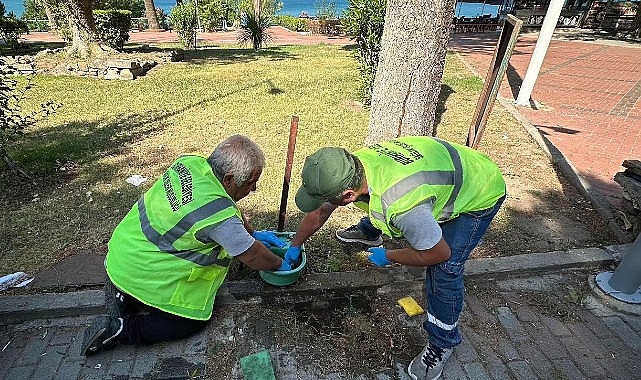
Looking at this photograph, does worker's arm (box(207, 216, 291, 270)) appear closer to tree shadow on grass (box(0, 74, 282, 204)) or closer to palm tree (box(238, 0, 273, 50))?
tree shadow on grass (box(0, 74, 282, 204))

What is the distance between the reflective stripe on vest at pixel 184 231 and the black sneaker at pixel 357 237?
4.09 feet

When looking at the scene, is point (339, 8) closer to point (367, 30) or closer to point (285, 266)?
point (367, 30)

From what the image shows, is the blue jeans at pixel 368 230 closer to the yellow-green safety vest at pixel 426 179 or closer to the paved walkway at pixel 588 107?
the yellow-green safety vest at pixel 426 179

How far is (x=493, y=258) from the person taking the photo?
302 cm

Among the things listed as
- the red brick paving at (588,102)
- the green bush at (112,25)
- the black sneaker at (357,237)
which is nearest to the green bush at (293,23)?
the red brick paving at (588,102)

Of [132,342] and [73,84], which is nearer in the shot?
[132,342]

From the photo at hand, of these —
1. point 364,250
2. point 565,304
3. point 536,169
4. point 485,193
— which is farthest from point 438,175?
point 536,169

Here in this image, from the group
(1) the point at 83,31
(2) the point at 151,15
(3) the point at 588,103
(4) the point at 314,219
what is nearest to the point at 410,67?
(4) the point at 314,219

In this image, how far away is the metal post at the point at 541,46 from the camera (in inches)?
247

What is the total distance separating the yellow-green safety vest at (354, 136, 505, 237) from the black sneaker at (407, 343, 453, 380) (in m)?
0.78

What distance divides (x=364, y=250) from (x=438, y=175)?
5.08 ft

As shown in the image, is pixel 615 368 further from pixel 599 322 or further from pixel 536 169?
pixel 536 169

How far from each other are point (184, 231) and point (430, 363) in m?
1.46

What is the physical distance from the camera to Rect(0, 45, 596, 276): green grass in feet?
10.7
